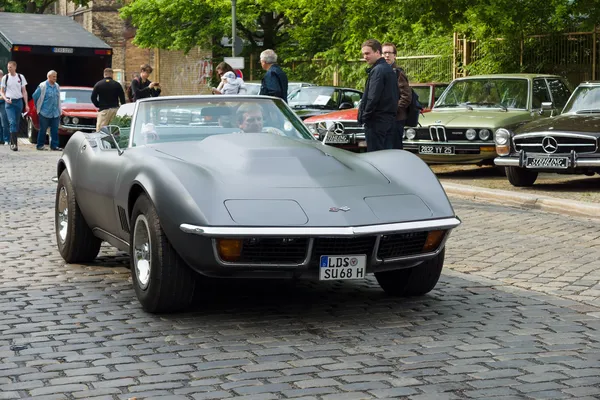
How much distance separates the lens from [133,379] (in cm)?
529

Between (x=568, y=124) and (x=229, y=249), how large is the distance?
9734 mm

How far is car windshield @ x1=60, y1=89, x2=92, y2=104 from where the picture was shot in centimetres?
2681

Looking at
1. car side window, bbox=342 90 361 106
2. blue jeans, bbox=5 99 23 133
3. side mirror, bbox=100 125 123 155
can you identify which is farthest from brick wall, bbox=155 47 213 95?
side mirror, bbox=100 125 123 155

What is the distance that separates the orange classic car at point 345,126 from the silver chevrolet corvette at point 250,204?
11.2m

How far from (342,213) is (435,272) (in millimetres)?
1076

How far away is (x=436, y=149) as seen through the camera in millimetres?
17312

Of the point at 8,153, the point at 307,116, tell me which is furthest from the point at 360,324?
the point at 8,153

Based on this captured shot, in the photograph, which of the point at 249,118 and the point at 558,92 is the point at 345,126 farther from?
the point at 249,118

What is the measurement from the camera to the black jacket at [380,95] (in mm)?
12227

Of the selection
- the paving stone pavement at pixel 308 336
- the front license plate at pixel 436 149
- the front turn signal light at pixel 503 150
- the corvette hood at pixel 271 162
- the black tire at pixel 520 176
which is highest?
the corvette hood at pixel 271 162

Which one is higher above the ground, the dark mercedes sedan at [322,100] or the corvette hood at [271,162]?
the dark mercedes sedan at [322,100]

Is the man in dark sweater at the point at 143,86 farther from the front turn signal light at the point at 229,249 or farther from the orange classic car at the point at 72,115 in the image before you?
the front turn signal light at the point at 229,249

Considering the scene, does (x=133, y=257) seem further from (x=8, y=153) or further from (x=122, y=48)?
(x=122, y=48)

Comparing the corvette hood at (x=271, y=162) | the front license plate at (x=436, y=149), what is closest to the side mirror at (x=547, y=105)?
the front license plate at (x=436, y=149)
